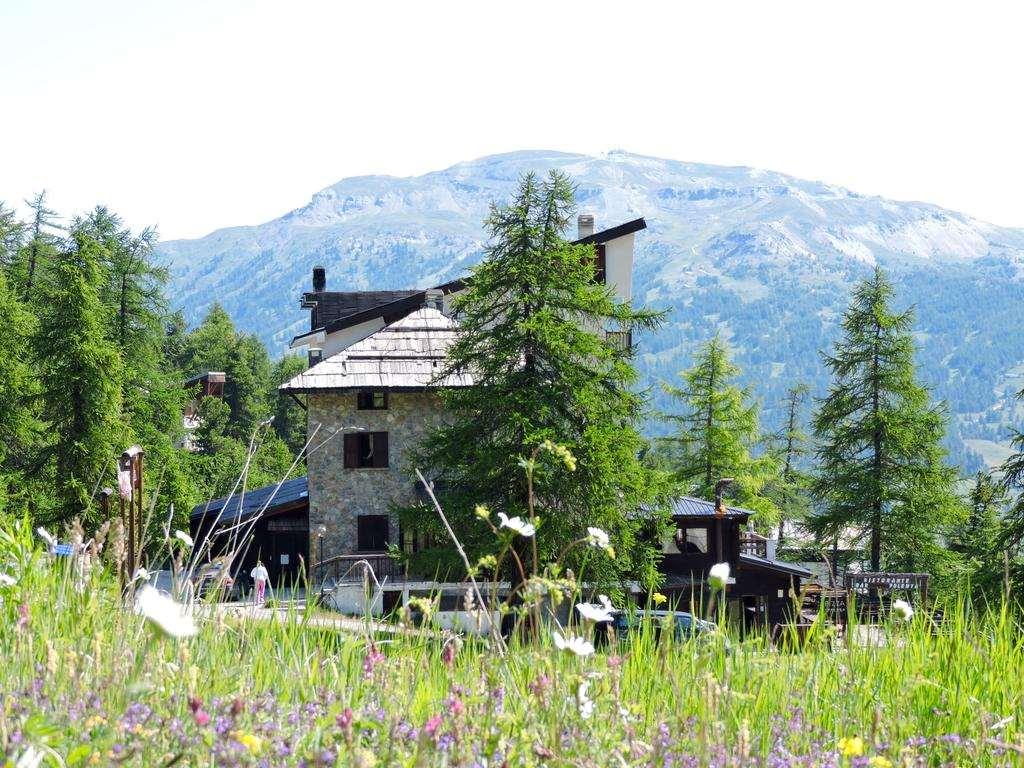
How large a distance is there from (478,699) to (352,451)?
27.4 m

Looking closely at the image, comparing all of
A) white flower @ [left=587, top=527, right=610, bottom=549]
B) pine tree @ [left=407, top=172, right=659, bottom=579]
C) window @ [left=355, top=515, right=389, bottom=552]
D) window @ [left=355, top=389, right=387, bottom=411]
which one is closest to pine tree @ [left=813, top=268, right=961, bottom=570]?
pine tree @ [left=407, top=172, right=659, bottom=579]

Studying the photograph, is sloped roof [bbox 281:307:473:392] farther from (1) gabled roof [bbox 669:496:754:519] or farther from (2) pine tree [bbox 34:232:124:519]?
(1) gabled roof [bbox 669:496:754:519]

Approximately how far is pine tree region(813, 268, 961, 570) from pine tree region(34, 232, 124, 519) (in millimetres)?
22265

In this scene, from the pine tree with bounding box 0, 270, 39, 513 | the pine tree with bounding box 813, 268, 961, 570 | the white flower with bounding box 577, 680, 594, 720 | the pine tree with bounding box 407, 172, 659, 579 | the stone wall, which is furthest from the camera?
the pine tree with bounding box 813, 268, 961, 570

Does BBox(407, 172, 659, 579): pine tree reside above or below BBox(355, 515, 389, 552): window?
above

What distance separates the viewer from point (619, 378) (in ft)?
75.6

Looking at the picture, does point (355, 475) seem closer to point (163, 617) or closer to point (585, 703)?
point (585, 703)

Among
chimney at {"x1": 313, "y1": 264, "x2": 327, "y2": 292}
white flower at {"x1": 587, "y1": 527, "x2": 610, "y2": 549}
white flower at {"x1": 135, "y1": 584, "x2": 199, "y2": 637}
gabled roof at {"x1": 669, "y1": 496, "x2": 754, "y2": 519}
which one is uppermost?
chimney at {"x1": 313, "y1": 264, "x2": 327, "y2": 292}

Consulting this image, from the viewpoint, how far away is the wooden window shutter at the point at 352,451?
2995 cm

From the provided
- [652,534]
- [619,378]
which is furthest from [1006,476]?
[619,378]

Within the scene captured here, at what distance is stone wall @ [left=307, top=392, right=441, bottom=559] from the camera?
98.0 ft

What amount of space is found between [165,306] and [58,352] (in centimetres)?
751

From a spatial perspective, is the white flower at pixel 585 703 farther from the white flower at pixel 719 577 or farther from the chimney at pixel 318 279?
the chimney at pixel 318 279

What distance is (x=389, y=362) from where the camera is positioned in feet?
98.3
